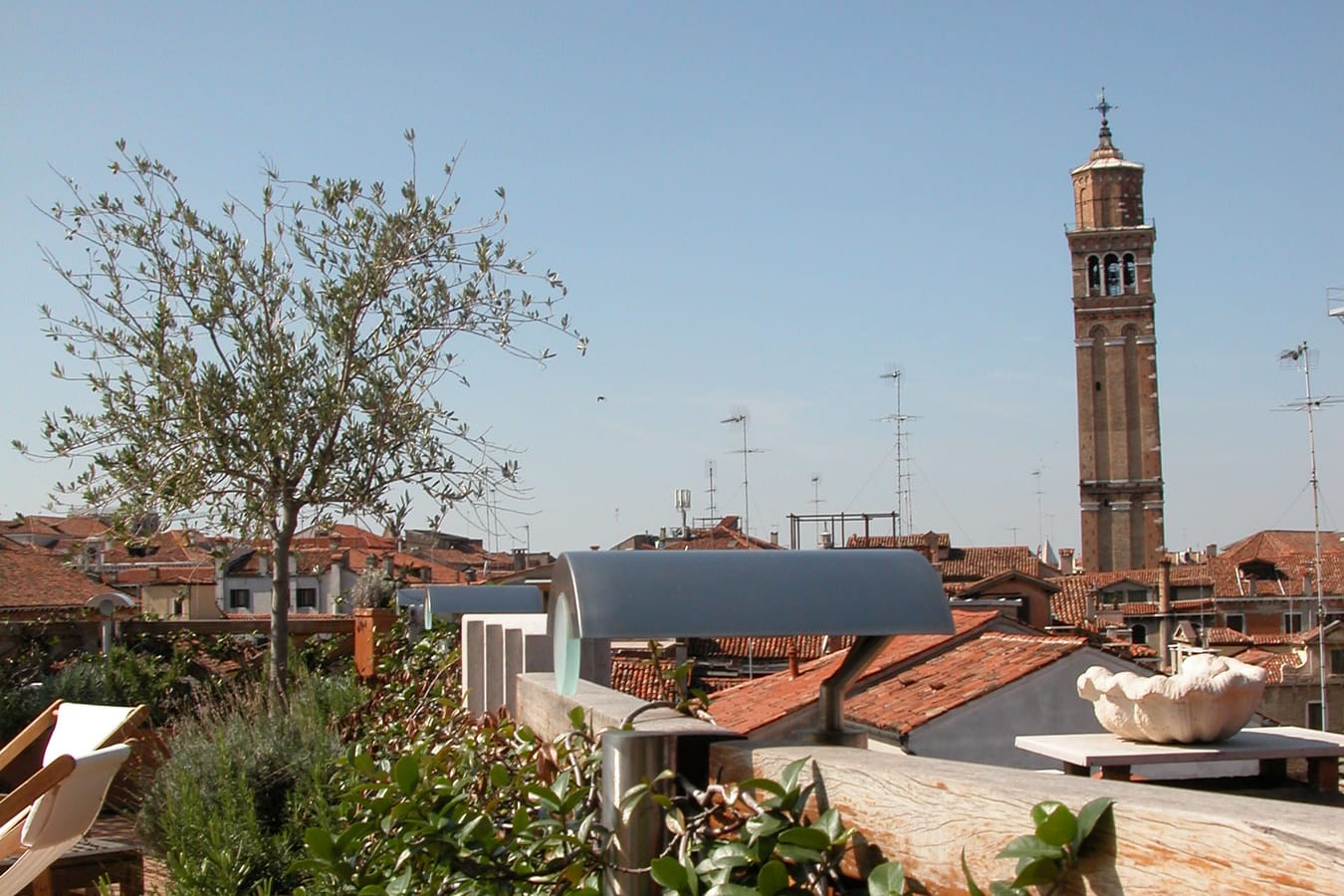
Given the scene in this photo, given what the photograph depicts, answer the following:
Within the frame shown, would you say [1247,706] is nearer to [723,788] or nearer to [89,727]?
[723,788]

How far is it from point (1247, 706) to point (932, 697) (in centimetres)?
1318

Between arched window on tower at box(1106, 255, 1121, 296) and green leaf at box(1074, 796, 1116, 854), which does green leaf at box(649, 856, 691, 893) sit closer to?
green leaf at box(1074, 796, 1116, 854)

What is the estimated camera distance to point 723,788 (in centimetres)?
242

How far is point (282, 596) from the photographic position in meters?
8.20

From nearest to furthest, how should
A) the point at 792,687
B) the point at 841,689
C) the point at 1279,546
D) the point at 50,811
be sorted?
the point at 841,689 → the point at 50,811 → the point at 792,687 → the point at 1279,546

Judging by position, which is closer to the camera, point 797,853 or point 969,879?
point 969,879

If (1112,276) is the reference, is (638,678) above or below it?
below

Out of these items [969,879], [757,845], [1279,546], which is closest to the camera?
[969,879]

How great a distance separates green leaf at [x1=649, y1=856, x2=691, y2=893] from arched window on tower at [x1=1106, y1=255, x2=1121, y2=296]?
90101mm

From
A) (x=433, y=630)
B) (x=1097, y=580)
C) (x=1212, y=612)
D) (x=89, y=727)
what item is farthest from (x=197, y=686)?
(x=1097, y=580)

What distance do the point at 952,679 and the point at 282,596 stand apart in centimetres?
1088

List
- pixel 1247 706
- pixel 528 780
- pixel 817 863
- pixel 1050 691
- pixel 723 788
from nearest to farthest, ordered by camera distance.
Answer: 1. pixel 817 863
2. pixel 723 788
3. pixel 528 780
4. pixel 1247 706
5. pixel 1050 691

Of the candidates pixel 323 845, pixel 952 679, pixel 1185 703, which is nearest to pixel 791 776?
pixel 323 845

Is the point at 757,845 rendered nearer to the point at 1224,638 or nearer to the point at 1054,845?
the point at 1054,845
